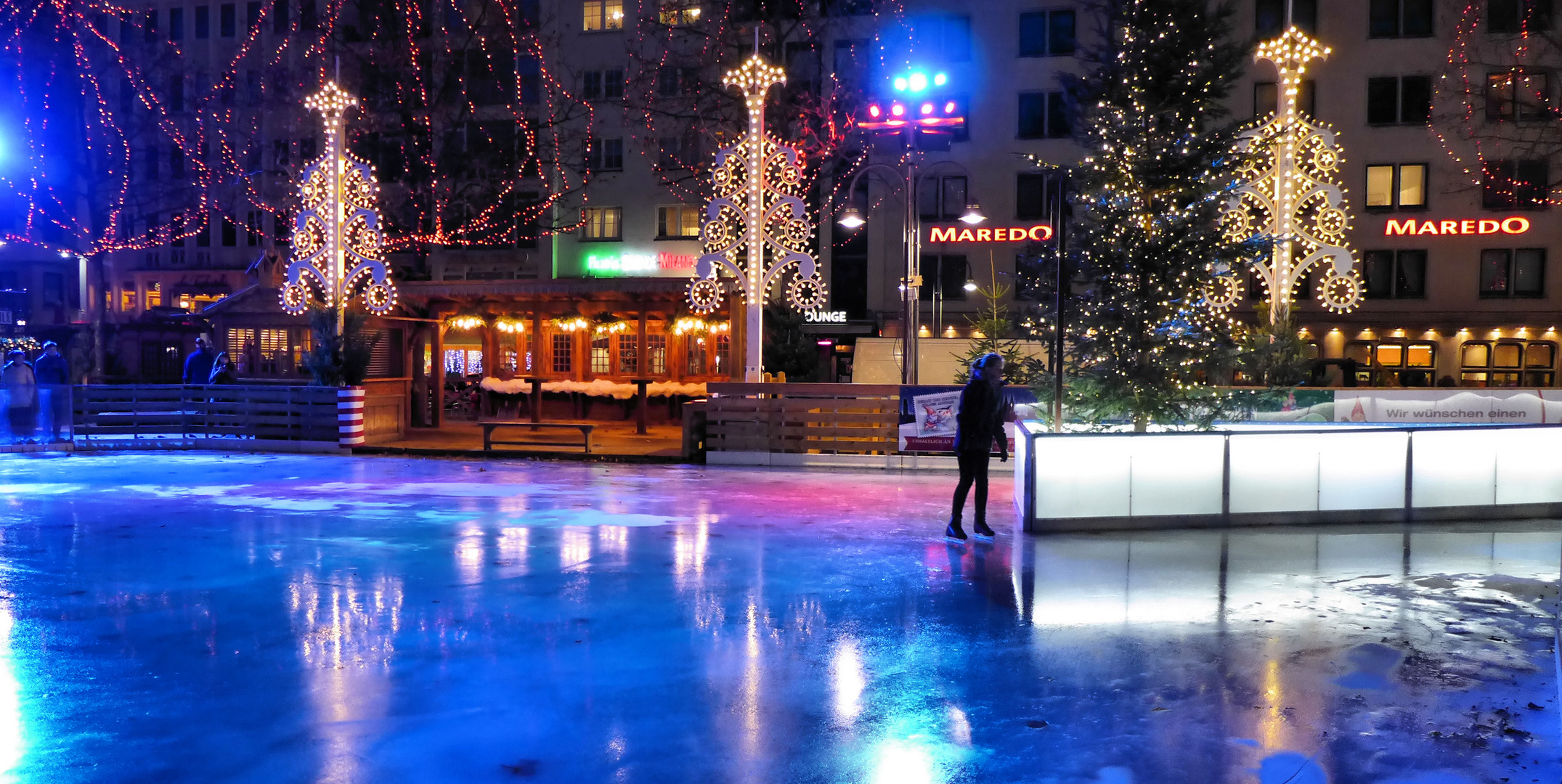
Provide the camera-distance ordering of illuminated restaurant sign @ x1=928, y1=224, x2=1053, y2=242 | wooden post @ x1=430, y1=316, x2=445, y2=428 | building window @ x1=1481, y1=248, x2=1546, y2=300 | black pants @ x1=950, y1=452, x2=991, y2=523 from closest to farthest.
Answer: black pants @ x1=950, y1=452, x2=991, y2=523
wooden post @ x1=430, y1=316, x2=445, y2=428
building window @ x1=1481, y1=248, x2=1546, y2=300
illuminated restaurant sign @ x1=928, y1=224, x2=1053, y2=242

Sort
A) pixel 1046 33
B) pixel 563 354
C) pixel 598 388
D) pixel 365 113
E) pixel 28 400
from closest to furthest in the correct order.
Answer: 1. pixel 28 400
2. pixel 598 388
3. pixel 563 354
4. pixel 365 113
5. pixel 1046 33

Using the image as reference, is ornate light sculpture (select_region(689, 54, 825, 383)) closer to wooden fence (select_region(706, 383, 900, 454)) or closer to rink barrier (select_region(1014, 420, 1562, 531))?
wooden fence (select_region(706, 383, 900, 454))

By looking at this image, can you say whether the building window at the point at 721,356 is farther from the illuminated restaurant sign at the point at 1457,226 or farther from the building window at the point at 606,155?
the illuminated restaurant sign at the point at 1457,226

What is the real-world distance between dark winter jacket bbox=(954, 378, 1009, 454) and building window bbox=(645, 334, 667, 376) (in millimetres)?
17014

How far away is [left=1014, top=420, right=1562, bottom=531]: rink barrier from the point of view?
36.7ft

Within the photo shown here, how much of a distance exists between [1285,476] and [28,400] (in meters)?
20.1

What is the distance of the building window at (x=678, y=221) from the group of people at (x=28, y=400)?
60.4ft

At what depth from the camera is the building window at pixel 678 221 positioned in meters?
34.9

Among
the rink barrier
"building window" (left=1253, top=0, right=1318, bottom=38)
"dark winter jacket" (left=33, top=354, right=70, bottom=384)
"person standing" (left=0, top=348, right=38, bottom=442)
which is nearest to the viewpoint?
the rink barrier

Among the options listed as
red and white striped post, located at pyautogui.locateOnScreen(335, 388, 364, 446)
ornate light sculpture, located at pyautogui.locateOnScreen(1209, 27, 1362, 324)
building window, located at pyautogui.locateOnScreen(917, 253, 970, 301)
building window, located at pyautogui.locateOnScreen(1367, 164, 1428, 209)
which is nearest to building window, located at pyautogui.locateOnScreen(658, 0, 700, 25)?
building window, located at pyautogui.locateOnScreen(917, 253, 970, 301)

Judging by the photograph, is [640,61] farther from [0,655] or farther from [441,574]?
[0,655]

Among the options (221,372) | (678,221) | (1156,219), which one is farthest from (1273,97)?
(221,372)

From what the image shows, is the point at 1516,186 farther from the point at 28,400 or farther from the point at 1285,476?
the point at 28,400

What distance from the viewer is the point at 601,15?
1414 inches
